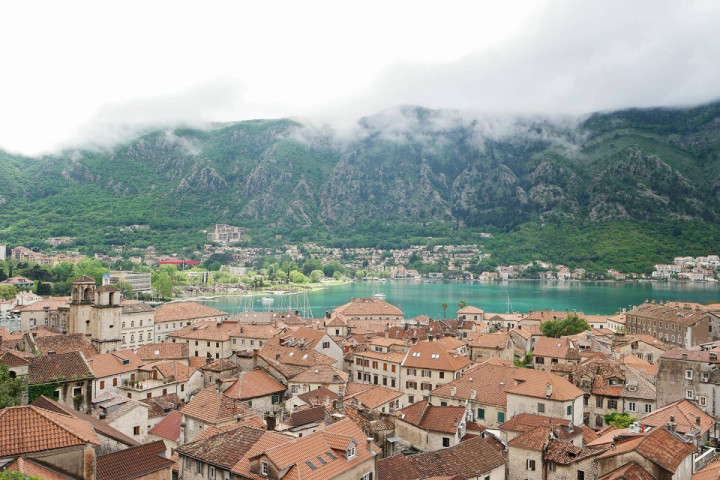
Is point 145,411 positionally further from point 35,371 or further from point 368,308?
point 368,308

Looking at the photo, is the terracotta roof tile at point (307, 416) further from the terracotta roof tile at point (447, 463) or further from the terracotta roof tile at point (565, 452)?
the terracotta roof tile at point (565, 452)

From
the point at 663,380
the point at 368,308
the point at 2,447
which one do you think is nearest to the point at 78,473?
the point at 2,447

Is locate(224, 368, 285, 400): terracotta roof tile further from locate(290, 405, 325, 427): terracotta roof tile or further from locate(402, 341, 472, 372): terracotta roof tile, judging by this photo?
locate(402, 341, 472, 372): terracotta roof tile

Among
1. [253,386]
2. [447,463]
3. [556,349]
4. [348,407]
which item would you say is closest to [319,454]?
[447,463]

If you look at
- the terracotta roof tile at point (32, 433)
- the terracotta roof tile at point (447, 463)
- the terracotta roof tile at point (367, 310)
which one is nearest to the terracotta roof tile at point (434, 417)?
the terracotta roof tile at point (447, 463)

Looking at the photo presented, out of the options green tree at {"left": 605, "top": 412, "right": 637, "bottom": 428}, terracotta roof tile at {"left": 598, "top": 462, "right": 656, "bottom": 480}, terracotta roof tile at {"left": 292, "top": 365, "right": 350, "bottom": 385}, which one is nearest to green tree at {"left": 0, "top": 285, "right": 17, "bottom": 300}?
terracotta roof tile at {"left": 292, "top": 365, "right": 350, "bottom": 385}

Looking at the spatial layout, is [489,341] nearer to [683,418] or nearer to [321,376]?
[321,376]

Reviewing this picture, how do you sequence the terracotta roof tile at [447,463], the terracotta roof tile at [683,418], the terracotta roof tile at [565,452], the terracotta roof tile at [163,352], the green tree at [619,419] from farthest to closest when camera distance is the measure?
the terracotta roof tile at [163,352] → the green tree at [619,419] → the terracotta roof tile at [683,418] → the terracotta roof tile at [565,452] → the terracotta roof tile at [447,463]
